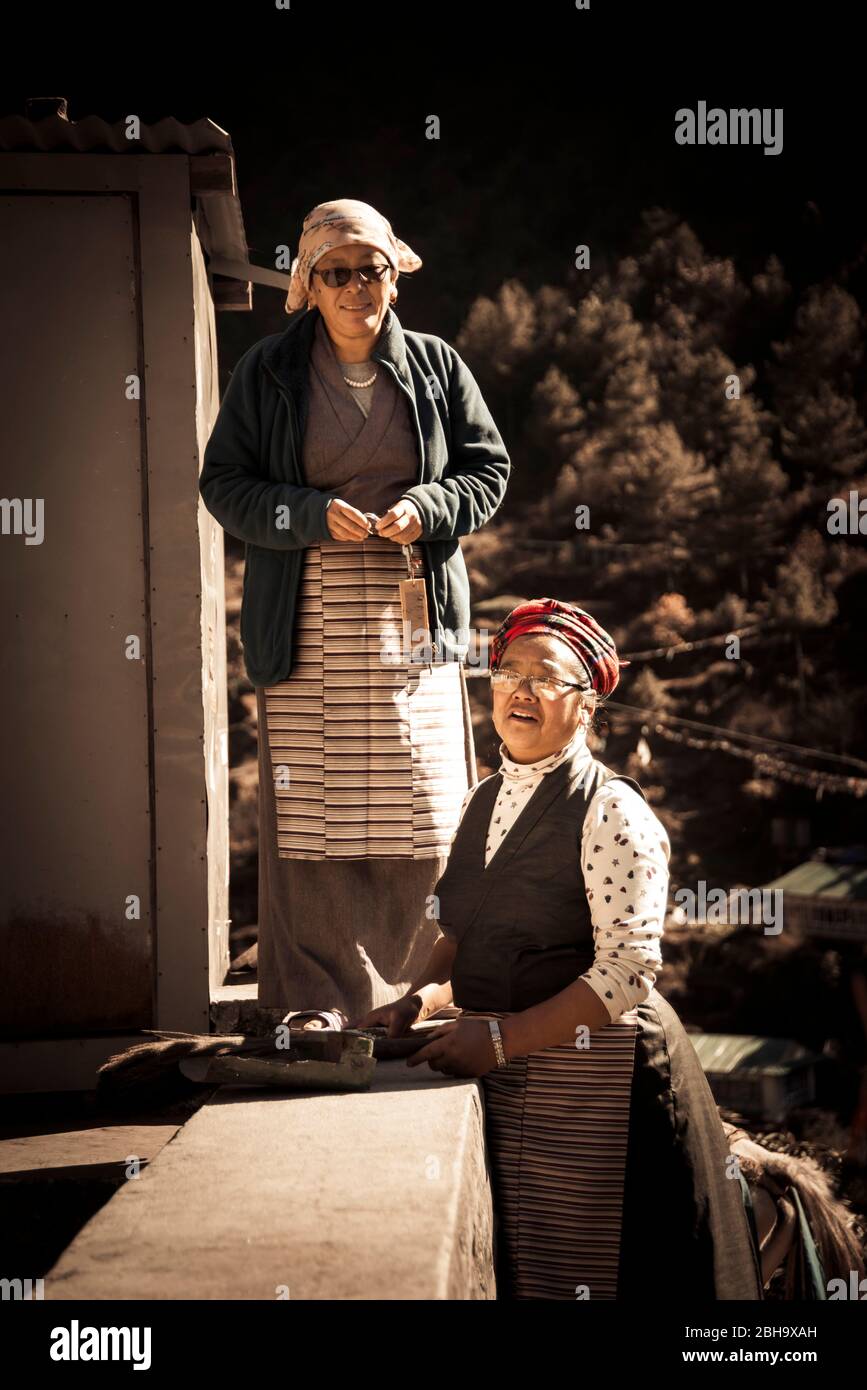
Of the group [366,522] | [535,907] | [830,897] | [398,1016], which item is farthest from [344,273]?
[830,897]

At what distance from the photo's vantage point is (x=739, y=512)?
742 inches

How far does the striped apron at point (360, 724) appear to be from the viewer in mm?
4129

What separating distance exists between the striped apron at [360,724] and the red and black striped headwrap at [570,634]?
0.84 meters

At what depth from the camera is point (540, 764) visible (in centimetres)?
326

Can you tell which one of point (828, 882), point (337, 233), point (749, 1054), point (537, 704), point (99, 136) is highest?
point (99, 136)

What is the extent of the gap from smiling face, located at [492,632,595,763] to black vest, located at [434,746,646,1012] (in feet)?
0.22

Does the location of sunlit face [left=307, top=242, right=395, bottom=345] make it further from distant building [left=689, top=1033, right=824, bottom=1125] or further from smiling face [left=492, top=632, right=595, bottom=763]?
distant building [left=689, top=1033, right=824, bottom=1125]

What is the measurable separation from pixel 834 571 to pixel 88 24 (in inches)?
453

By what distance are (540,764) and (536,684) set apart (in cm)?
18

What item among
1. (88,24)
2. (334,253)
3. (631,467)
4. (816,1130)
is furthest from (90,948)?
(631,467)

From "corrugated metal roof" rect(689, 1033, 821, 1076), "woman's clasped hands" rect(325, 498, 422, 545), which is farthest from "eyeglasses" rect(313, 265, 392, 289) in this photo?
"corrugated metal roof" rect(689, 1033, 821, 1076)

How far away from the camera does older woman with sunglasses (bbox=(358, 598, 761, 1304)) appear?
3.03 m

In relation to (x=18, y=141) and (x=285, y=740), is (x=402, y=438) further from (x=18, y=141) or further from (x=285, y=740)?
(x=18, y=141)

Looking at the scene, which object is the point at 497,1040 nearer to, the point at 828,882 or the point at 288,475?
the point at 288,475
